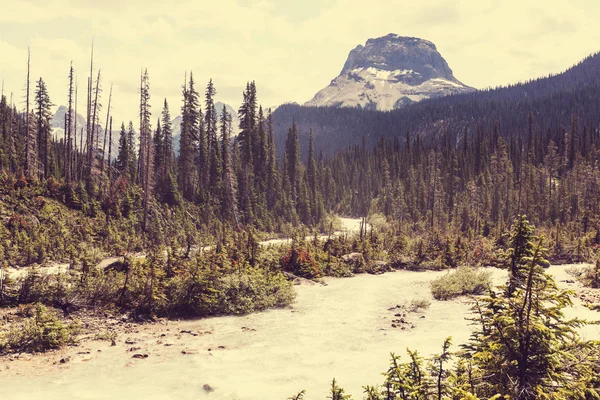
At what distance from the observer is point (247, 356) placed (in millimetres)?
16797

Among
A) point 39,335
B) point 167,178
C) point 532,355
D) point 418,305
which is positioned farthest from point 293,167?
point 532,355

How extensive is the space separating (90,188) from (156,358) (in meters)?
30.2

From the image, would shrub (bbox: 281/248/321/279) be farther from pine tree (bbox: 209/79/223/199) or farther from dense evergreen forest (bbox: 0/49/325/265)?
pine tree (bbox: 209/79/223/199)

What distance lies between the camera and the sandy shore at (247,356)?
Result: 45.2 feet

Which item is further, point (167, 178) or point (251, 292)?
point (167, 178)

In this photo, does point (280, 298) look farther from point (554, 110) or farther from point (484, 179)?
point (554, 110)

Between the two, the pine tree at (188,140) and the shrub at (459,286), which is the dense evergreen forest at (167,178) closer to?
the pine tree at (188,140)

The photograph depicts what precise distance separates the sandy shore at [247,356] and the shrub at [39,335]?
2.07 feet

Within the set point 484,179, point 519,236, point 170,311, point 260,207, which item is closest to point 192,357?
point 170,311

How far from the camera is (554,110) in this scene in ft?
506

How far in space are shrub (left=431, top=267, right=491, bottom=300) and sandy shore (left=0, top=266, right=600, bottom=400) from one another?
1716mm

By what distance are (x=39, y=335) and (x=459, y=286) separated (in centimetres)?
2443

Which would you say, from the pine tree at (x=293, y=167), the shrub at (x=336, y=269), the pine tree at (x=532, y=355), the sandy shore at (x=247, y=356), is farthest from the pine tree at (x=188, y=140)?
the pine tree at (x=532, y=355)

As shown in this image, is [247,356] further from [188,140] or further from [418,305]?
[188,140]
